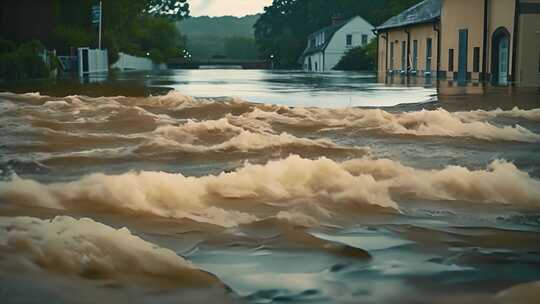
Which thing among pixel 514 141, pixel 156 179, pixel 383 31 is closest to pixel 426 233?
pixel 156 179

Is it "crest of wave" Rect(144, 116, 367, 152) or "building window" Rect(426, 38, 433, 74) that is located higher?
"building window" Rect(426, 38, 433, 74)

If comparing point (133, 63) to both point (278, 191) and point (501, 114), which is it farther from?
point (278, 191)

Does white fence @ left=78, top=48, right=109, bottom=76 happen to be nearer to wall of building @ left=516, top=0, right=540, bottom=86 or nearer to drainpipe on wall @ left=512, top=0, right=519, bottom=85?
drainpipe on wall @ left=512, top=0, right=519, bottom=85

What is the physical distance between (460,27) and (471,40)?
5.63 ft

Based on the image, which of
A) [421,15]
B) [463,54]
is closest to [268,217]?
[463,54]

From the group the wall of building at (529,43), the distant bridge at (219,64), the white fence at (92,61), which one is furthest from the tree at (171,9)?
the wall of building at (529,43)

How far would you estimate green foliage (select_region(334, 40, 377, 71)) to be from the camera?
7731 cm

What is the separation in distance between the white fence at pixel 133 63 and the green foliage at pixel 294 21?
22.8 meters

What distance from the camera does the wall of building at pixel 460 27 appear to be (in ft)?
113

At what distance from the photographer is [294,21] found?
400 feet

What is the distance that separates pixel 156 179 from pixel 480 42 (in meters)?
29.0

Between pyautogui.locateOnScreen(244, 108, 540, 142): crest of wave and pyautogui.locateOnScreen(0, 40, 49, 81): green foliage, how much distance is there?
1901 cm

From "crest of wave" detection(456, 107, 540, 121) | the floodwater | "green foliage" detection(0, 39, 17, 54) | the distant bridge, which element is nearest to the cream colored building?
"crest of wave" detection(456, 107, 540, 121)

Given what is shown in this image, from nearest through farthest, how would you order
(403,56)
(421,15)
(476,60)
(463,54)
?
(476,60) < (463,54) < (421,15) < (403,56)
